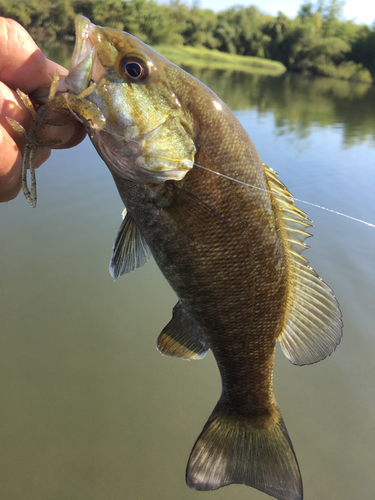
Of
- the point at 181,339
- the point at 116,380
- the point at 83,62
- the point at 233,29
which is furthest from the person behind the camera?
the point at 233,29

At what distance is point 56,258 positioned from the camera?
3.62 metres

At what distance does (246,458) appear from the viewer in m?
1.53

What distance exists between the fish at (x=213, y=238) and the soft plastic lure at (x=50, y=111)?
0.01 metres

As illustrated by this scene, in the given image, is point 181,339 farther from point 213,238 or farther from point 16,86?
point 16,86

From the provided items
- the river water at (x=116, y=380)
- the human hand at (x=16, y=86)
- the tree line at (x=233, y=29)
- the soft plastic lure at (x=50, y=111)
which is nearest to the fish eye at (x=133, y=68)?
the soft plastic lure at (x=50, y=111)

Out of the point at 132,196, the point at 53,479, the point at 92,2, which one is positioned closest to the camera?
the point at 132,196

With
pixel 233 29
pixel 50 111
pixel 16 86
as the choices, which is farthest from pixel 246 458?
pixel 233 29

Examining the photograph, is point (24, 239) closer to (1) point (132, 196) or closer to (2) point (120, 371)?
(2) point (120, 371)

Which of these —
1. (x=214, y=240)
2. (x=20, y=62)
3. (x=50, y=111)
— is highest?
(x=20, y=62)

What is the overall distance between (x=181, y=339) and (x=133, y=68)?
1124 mm

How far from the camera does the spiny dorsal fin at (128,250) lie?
1.50 m

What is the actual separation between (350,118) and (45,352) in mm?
13052

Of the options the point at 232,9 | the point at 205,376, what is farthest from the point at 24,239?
the point at 232,9

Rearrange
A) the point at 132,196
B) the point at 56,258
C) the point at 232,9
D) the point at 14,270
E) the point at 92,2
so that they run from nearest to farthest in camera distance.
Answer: the point at 132,196, the point at 14,270, the point at 56,258, the point at 92,2, the point at 232,9
